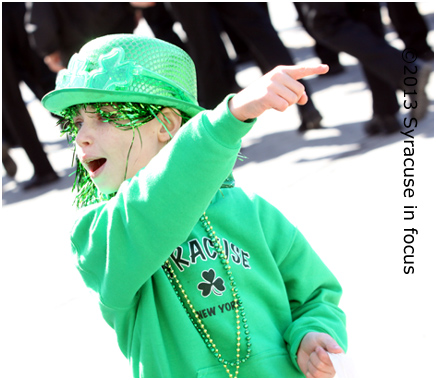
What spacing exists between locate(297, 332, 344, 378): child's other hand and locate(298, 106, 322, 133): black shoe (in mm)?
3848

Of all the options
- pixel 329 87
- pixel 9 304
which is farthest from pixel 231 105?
pixel 329 87

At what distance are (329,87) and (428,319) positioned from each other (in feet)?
13.7

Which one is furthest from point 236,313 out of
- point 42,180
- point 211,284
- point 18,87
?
point 42,180

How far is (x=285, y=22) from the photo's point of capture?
1229 centimetres

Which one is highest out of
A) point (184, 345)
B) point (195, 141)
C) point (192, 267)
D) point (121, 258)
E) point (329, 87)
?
point (195, 141)

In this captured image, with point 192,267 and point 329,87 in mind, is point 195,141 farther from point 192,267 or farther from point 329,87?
point 329,87

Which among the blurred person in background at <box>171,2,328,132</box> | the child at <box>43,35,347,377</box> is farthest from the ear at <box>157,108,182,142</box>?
the blurred person in background at <box>171,2,328,132</box>

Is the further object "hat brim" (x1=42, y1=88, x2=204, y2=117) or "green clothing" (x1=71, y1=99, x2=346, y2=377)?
"hat brim" (x1=42, y1=88, x2=204, y2=117)

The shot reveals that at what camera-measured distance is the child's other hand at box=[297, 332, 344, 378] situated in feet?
5.15

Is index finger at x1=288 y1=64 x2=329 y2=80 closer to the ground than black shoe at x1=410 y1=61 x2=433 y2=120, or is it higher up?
higher up

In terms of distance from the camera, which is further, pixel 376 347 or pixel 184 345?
pixel 376 347

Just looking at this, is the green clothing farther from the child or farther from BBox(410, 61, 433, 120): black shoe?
BBox(410, 61, 433, 120): black shoe

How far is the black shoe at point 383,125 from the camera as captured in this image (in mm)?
4809

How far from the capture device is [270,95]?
128 centimetres
